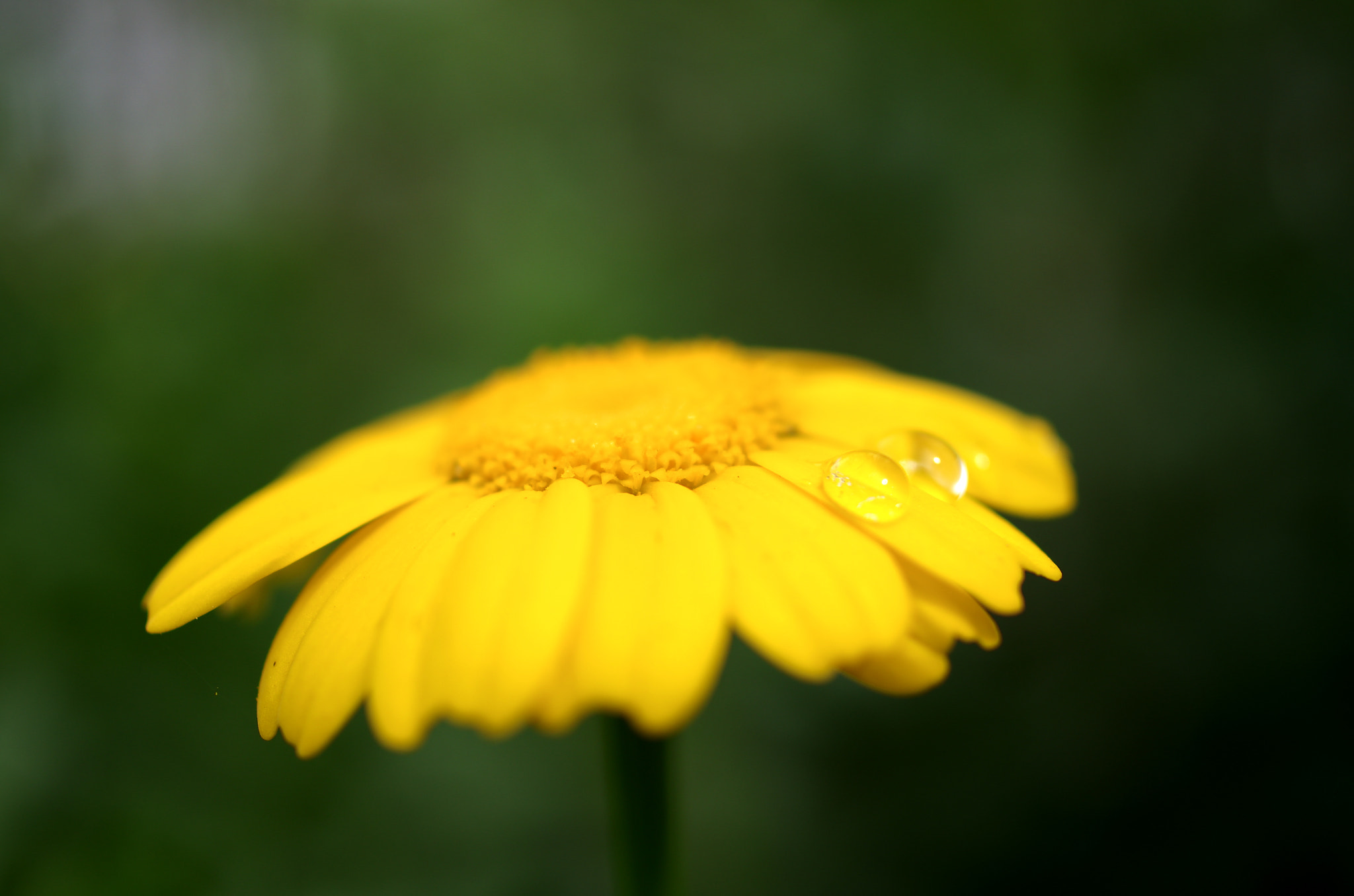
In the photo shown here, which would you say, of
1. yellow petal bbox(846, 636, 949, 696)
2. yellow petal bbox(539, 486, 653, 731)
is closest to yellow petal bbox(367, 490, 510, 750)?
yellow petal bbox(539, 486, 653, 731)

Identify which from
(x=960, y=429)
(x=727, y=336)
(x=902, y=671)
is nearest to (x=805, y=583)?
(x=902, y=671)

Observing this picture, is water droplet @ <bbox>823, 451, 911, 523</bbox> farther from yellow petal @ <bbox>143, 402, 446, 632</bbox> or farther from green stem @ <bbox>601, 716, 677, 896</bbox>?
yellow petal @ <bbox>143, 402, 446, 632</bbox>

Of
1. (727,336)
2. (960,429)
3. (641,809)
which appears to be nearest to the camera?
(641,809)

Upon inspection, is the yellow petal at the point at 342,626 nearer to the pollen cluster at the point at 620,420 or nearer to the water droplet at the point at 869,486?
the pollen cluster at the point at 620,420

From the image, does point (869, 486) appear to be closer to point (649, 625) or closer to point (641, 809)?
point (649, 625)

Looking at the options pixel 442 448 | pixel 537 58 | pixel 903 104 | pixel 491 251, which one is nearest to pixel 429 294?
pixel 491 251
